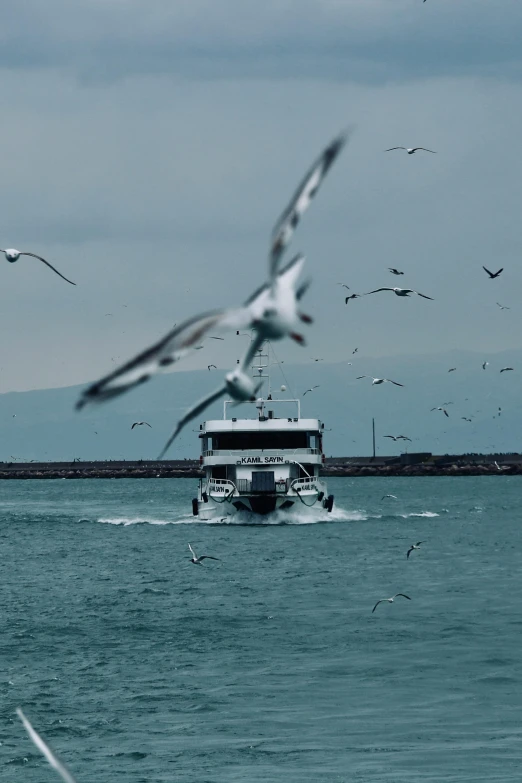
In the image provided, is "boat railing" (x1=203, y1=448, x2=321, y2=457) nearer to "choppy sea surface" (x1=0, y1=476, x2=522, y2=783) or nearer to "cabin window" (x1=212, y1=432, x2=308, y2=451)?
"cabin window" (x1=212, y1=432, x2=308, y2=451)

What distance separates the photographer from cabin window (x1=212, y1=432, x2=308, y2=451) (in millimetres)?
73500

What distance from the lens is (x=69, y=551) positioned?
76.8 metres

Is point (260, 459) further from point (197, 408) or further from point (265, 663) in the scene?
point (197, 408)

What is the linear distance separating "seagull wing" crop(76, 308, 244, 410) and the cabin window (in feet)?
225

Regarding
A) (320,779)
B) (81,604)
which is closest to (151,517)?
(81,604)

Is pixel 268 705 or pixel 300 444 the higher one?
pixel 300 444

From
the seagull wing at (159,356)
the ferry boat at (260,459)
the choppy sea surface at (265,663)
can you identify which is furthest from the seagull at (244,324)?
the ferry boat at (260,459)

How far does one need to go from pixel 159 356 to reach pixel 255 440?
6899cm

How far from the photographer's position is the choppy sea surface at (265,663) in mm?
24906

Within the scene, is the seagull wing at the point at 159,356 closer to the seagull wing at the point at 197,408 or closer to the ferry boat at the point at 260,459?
the seagull wing at the point at 197,408

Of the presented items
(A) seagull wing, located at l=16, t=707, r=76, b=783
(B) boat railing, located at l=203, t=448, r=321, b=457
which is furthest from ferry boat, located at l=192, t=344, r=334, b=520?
(A) seagull wing, located at l=16, t=707, r=76, b=783

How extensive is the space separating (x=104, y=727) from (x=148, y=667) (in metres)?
6.56

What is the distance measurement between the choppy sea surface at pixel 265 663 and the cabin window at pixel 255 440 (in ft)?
18.3

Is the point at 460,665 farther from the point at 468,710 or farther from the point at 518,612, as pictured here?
the point at 518,612
